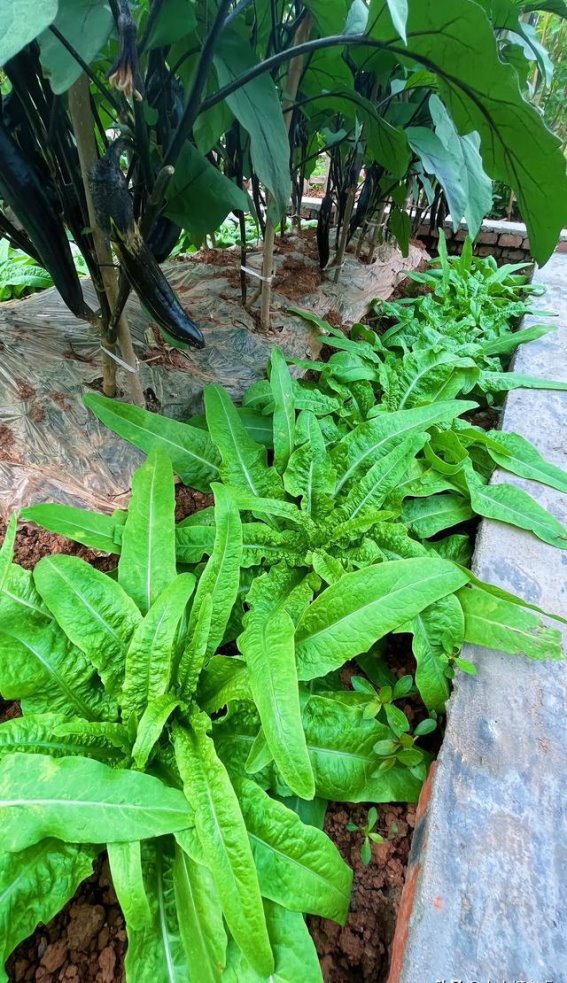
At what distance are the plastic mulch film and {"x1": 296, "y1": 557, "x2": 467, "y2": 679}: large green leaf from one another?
52 centimetres

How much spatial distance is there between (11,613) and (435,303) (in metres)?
1.94

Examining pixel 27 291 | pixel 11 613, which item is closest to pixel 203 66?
pixel 11 613

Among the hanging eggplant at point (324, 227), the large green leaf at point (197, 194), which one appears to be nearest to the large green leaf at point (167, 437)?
the large green leaf at point (197, 194)

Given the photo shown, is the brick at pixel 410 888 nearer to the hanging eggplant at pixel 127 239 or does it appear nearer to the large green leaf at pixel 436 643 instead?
the large green leaf at pixel 436 643

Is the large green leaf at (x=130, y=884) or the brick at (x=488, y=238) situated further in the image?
the brick at (x=488, y=238)

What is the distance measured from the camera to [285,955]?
541mm

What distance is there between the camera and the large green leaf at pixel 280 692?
0.56 meters

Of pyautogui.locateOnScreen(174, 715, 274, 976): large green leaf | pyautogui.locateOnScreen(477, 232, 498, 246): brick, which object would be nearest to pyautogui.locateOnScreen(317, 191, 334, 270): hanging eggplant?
pyautogui.locateOnScreen(174, 715, 274, 976): large green leaf

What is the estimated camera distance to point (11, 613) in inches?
29.3

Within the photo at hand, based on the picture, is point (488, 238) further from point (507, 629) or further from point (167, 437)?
point (507, 629)

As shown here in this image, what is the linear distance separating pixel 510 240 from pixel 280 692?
3.77 meters

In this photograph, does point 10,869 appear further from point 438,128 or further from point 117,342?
point 438,128

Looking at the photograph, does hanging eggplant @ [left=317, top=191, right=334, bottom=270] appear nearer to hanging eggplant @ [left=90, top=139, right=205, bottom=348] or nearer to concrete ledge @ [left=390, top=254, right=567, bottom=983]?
hanging eggplant @ [left=90, top=139, right=205, bottom=348]

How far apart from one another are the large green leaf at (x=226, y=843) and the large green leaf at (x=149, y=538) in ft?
0.78
